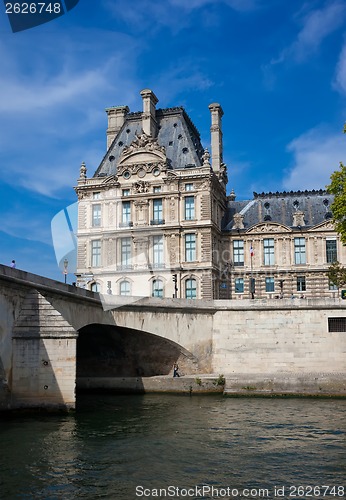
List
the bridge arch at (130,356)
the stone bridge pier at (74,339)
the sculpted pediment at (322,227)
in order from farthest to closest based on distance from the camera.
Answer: the sculpted pediment at (322,227)
the bridge arch at (130,356)
the stone bridge pier at (74,339)

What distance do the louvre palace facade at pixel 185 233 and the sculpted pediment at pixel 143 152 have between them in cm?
9

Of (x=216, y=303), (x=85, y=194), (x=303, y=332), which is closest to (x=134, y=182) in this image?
(x=85, y=194)

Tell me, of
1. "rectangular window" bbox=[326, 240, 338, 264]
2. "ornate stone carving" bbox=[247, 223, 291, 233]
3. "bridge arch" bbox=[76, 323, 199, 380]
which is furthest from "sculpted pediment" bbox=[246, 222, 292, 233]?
"bridge arch" bbox=[76, 323, 199, 380]

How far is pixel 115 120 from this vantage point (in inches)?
2384

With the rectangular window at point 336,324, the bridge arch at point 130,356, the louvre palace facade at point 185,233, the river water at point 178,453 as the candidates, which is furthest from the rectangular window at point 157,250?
the river water at point 178,453

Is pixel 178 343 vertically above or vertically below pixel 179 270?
below

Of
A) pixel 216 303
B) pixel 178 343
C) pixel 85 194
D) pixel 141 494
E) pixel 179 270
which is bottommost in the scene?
pixel 141 494

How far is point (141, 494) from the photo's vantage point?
15055 millimetres

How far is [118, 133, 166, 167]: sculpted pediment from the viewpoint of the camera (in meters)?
52.7

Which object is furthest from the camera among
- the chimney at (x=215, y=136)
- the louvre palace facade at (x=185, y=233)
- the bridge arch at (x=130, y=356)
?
the chimney at (x=215, y=136)

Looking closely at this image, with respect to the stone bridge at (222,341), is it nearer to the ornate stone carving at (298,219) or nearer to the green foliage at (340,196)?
the green foliage at (340,196)

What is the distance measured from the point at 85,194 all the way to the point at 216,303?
21.8 meters

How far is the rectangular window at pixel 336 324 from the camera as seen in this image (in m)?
37.0

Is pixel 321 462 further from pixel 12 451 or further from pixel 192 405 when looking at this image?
pixel 192 405
